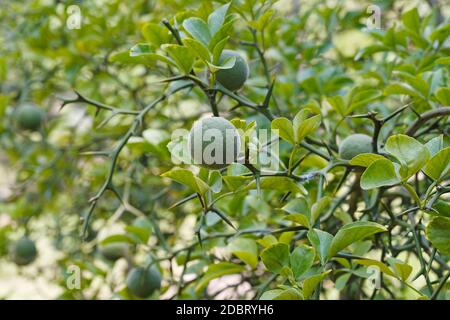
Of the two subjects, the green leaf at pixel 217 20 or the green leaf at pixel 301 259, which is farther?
the green leaf at pixel 217 20

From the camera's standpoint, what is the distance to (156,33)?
0.90 metres

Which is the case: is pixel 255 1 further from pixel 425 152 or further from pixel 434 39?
pixel 425 152

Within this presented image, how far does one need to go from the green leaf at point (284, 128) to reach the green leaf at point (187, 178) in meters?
0.12

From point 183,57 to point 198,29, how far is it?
0.05 meters

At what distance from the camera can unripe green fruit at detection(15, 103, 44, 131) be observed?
1751mm

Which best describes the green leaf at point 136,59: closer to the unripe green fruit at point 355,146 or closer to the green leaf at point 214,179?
the green leaf at point 214,179

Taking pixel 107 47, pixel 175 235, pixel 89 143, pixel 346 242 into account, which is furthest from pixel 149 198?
pixel 346 242

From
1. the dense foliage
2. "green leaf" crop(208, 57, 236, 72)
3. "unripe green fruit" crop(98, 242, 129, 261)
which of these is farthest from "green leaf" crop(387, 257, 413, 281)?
"unripe green fruit" crop(98, 242, 129, 261)

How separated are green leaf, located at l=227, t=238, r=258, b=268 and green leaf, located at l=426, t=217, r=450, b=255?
0.99ft

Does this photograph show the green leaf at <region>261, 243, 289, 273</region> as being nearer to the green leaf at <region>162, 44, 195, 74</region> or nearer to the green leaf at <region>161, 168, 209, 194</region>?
the green leaf at <region>161, 168, 209, 194</region>

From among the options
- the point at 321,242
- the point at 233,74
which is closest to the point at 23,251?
the point at 233,74

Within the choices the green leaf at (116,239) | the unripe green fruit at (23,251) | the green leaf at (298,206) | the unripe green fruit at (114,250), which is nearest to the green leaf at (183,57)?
the green leaf at (298,206)

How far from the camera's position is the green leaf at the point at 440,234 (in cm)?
68
